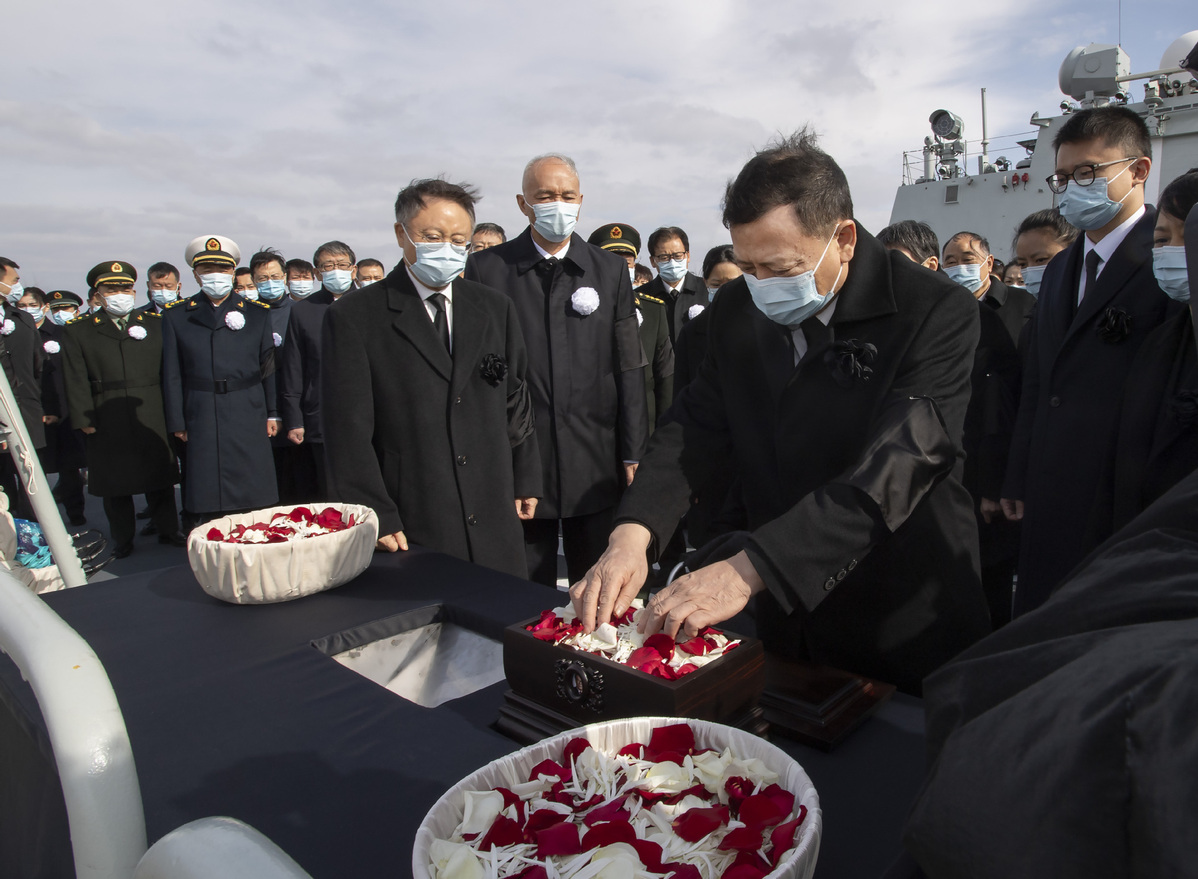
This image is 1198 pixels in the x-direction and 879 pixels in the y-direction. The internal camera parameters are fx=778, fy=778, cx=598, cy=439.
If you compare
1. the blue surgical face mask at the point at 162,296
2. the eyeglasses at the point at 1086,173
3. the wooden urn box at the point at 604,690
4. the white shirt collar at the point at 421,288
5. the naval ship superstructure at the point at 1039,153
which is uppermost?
the naval ship superstructure at the point at 1039,153

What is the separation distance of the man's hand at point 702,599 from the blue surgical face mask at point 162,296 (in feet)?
24.2

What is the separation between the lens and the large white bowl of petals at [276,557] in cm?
179

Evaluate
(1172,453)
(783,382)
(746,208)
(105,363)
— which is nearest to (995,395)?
(1172,453)

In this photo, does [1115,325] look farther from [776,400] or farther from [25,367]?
[25,367]

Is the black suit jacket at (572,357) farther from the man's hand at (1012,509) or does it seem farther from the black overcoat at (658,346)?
the man's hand at (1012,509)

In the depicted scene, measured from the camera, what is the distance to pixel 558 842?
31.3 inches

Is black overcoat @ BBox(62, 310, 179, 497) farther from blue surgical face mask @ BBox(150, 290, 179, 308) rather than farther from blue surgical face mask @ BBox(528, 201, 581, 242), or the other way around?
blue surgical face mask @ BBox(528, 201, 581, 242)

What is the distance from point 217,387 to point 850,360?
507cm

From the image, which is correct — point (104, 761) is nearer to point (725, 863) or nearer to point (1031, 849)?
point (725, 863)

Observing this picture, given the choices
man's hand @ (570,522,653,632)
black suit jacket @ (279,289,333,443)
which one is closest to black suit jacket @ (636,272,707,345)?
black suit jacket @ (279,289,333,443)

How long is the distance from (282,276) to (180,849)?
7.59 m

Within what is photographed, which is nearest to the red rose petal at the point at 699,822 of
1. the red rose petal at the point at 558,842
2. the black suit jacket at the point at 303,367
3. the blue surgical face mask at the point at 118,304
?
the red rose petal at the point at 558,842

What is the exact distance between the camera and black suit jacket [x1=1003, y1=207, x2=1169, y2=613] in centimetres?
274

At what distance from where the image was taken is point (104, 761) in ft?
2.70
